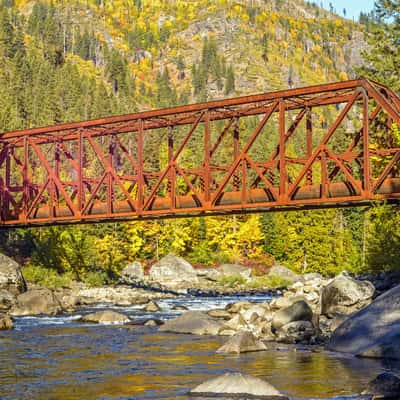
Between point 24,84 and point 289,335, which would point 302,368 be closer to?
point 289,335

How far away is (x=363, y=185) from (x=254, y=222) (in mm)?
50152

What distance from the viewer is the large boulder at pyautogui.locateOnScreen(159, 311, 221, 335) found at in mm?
23484

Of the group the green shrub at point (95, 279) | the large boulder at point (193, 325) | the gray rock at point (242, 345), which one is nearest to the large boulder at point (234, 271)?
the green shrub at point (95, 279)

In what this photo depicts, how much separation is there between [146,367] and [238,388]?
429 centimetres

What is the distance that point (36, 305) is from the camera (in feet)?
106

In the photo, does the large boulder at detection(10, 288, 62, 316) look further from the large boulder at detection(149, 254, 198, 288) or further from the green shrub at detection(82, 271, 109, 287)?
the large boulder at detection(149, 254, 198, 288)

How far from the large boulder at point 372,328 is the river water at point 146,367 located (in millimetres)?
522

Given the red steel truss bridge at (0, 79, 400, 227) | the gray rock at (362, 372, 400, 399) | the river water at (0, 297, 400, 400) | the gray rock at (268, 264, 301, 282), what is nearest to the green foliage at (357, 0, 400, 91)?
the red steel truss bridge at (0, 79, 400, 227)

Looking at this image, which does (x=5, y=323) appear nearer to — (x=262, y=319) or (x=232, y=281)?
(x=262, y=319)

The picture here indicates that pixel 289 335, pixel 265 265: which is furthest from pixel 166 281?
pixel 289 335

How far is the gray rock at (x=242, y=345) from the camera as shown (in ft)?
60.6

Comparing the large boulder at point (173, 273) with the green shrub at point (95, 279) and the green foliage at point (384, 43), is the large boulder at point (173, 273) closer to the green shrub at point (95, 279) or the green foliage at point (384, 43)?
the green shrub at point (95, 279)

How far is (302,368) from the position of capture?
51.7 ft

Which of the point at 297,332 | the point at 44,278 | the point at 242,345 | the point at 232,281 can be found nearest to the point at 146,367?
the point at 242,345
